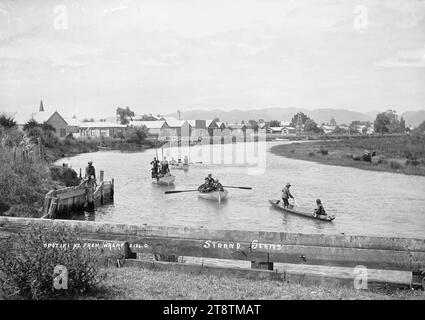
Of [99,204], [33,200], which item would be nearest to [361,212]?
[99,204]

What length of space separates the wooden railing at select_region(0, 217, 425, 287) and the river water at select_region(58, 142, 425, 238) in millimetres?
15610

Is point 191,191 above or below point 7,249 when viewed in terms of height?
below

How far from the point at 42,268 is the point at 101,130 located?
401ft

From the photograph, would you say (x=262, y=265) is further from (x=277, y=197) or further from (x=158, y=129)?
(x=158, y=129)

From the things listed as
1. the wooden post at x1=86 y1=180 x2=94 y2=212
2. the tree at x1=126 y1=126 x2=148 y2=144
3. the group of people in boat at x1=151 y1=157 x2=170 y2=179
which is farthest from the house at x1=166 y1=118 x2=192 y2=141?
the wooden post at x1=86 y1=180 x2=94 y2=212

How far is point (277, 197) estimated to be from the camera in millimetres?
37875

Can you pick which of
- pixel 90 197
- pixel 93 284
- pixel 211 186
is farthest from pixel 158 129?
pixel 93 284

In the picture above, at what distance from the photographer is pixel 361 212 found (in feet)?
101

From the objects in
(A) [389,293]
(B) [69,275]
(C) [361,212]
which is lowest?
(C) [361,212]

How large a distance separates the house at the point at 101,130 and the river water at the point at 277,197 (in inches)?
2640

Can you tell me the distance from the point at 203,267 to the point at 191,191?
3114cm

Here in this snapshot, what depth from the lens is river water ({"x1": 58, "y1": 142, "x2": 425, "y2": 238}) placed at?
26375 millimetres

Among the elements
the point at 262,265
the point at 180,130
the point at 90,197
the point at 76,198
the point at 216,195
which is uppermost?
Result: the point at 180,130

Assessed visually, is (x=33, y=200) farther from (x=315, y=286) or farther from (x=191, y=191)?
(x=315, y=286)
